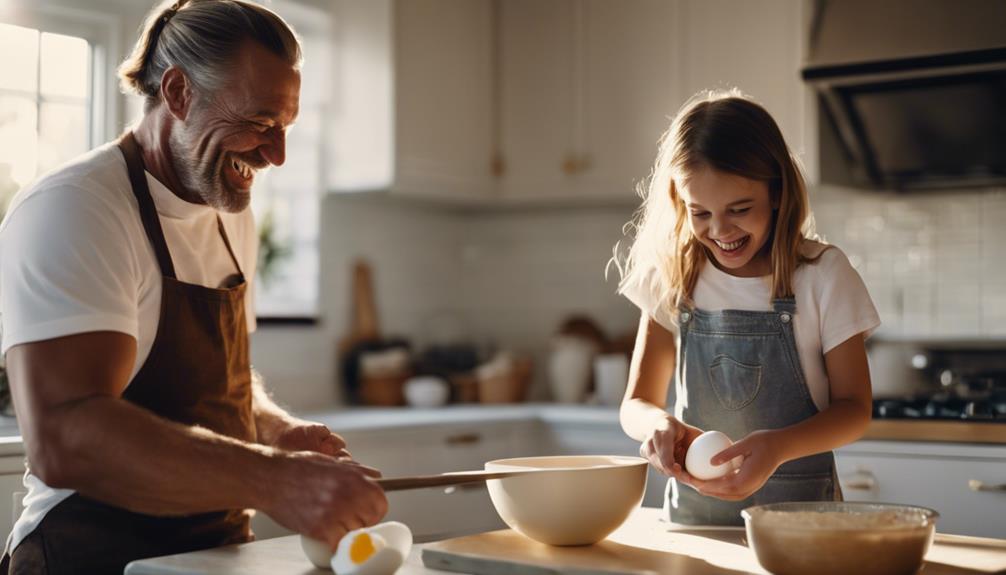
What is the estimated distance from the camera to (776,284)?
179 centimetres

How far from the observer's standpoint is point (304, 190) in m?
3.68

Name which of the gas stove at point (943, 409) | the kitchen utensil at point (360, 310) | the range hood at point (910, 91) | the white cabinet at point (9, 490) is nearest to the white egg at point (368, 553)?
the white cabinet at point (9, 490)

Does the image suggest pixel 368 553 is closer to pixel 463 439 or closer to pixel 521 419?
pixel 463 439

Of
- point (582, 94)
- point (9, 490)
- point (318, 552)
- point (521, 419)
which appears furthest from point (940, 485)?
point (9, 490)

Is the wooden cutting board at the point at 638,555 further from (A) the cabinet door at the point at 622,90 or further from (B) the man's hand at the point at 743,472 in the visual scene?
(A) the cabinet door at the point at 622,90

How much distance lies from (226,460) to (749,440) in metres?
0.67

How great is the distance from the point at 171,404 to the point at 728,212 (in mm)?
883

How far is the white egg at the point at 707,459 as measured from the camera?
143 cm

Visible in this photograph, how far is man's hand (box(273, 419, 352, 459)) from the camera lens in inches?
65.1

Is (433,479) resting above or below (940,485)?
→ above

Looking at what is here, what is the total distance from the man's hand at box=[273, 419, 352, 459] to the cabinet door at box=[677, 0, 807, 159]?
2059 millimetres

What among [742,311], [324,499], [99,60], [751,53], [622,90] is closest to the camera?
[324,499]

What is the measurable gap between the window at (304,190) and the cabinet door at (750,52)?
118 centimetres

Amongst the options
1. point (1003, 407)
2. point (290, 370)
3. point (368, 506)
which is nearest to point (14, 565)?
point (368, 506)
